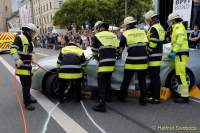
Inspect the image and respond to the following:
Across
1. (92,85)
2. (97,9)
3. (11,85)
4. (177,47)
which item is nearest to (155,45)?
(177,47)

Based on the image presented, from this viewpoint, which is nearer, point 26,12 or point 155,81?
point 155,81

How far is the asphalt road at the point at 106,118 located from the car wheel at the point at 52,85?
0.17m

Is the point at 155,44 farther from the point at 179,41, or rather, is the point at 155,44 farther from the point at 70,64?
the point at 70,64

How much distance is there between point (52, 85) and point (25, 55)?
3.57 ft

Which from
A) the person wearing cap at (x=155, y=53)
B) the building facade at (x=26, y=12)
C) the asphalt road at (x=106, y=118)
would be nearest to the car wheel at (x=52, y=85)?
the asphalt road at (x=106, y=118)

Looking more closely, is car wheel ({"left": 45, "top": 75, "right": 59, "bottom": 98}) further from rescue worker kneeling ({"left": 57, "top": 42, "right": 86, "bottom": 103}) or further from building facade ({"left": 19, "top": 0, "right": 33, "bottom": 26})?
building facade ({"left": 19, "top": 0, "right": 33, "bottom": 26})

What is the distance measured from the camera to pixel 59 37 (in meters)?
32.7

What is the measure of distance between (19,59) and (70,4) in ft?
186

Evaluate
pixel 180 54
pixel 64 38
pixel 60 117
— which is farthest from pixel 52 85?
pixel 64 38

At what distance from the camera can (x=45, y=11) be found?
97.1 metres

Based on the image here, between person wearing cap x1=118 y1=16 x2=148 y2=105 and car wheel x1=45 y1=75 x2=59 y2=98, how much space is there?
1677 mm

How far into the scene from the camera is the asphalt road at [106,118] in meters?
6.39

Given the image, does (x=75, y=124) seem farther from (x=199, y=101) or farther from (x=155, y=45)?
(x=199, y=101)

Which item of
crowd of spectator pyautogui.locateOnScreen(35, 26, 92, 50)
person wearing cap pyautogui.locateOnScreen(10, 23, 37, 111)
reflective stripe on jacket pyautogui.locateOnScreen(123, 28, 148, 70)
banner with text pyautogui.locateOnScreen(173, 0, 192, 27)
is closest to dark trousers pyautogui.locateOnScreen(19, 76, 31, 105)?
person wearing cap pyautogui.locateOnScreen(10, 23, 37, 111)
